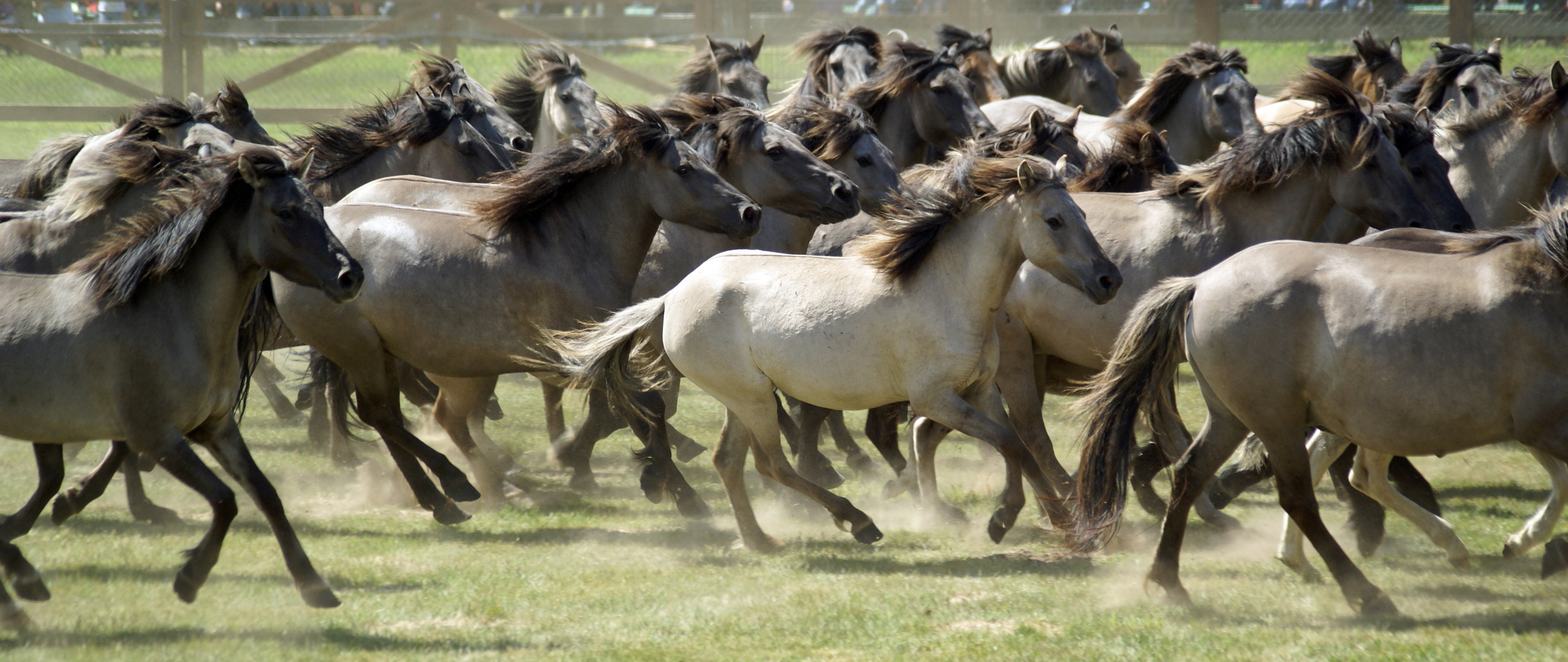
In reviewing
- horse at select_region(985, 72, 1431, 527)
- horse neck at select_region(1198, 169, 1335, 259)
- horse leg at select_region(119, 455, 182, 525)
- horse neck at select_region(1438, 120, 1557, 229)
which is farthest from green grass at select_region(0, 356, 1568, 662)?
horse neck at select_region(1438, 120, 1557, 229)

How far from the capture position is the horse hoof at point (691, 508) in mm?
6191

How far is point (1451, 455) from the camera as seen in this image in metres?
7.26

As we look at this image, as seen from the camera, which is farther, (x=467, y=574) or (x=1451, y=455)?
(x=1451, y=455)

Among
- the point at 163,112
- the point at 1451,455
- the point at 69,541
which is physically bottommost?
the point at 69,541

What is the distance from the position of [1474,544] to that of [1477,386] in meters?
1.55

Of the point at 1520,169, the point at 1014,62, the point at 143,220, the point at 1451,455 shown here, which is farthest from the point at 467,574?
the point at 1014,62

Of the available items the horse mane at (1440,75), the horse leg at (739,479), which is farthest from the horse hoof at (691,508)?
the horse mane at (1440,75)

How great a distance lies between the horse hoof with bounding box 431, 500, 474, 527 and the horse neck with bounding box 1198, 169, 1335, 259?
373 centimetres

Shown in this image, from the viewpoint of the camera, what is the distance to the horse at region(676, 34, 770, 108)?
33.8ft

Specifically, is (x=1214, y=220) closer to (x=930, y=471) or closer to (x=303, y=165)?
(x=930, y=471)

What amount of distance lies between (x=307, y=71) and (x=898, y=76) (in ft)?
33.3

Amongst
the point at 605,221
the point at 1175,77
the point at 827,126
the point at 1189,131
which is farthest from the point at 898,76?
the point at 605,221

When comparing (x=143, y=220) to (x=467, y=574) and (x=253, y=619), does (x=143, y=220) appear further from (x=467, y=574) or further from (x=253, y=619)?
(x=467, y=574)

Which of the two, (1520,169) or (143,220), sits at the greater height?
(1520,169)
